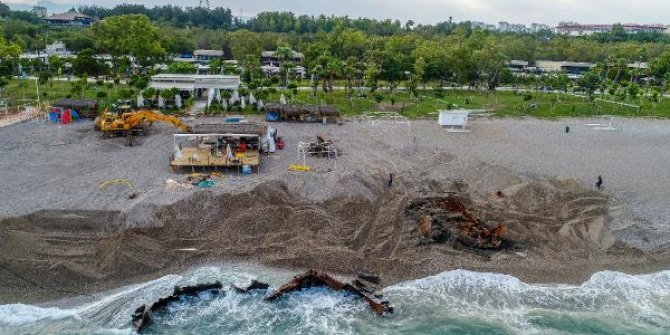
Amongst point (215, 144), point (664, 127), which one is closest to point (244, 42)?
point (215, 144)

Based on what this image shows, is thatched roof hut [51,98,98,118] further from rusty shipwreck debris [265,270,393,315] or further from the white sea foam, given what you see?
rusty shipwreck debris [265,270,393,315]

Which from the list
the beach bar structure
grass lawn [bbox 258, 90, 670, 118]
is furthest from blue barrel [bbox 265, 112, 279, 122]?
the beach bar structure

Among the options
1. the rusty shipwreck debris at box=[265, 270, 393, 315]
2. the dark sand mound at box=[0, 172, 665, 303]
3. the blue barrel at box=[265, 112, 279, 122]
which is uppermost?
the blue barrel at box=[265, 112, 279, 122]

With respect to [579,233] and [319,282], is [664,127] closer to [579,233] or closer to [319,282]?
[579,233]

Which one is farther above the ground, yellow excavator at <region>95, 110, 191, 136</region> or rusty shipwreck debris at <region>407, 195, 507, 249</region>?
yellow excavator at <region>95, 110, 191, 136</region>

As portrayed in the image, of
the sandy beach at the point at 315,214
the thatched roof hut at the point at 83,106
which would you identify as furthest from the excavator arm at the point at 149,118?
the thatched roof hut at the point at 83,106

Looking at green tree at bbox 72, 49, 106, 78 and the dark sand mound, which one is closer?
the dark sand mound

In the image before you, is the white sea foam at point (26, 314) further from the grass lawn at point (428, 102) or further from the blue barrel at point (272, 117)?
the grass lawn at point (428, 102)
